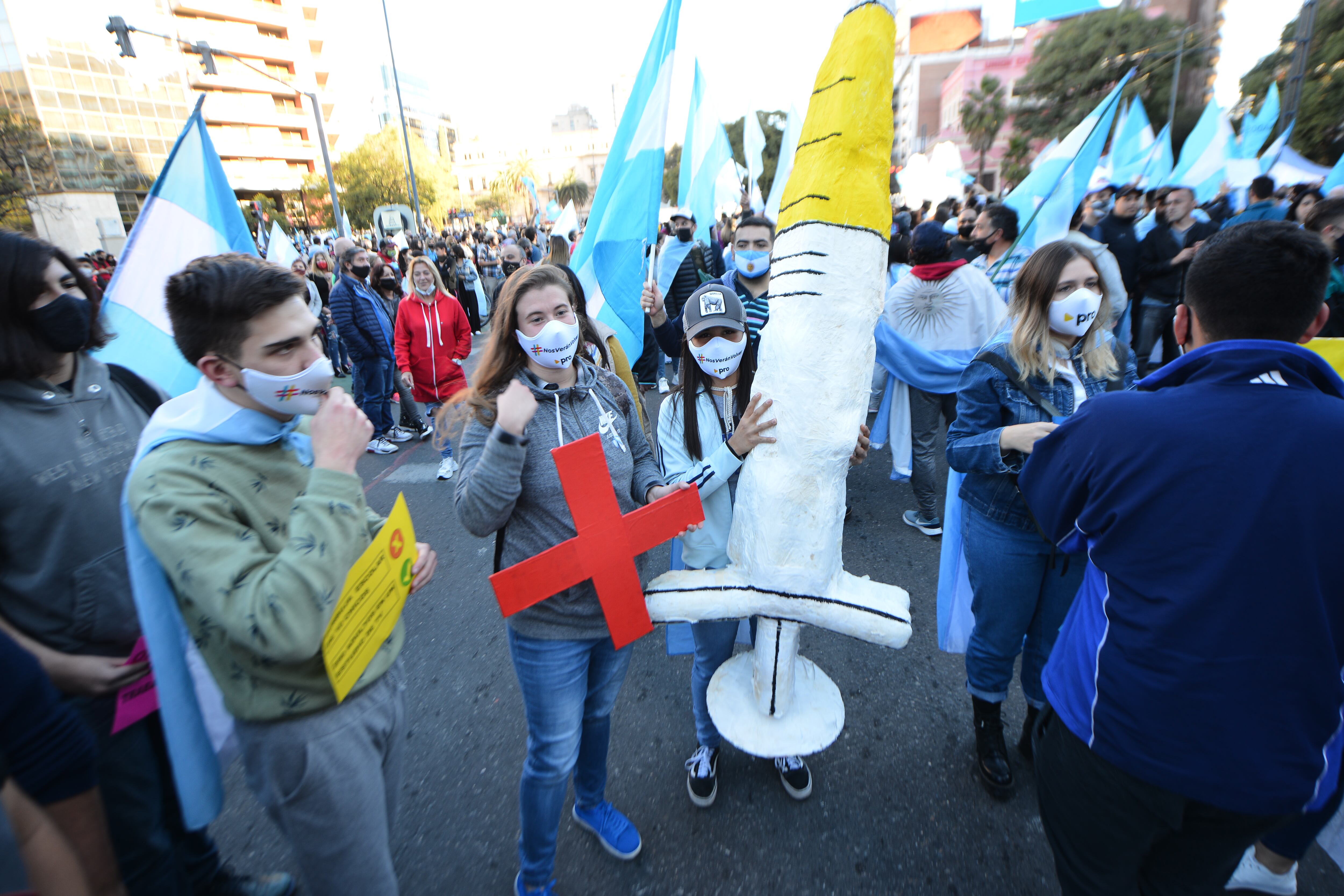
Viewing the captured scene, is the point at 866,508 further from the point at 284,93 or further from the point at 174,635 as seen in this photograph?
the point at 284,93

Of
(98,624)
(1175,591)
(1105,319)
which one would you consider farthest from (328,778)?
(1105,319)

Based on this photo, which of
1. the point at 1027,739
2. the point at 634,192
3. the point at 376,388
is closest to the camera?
the point at 1027,739

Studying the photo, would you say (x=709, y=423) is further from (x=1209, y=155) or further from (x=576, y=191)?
(x=576, y=191)

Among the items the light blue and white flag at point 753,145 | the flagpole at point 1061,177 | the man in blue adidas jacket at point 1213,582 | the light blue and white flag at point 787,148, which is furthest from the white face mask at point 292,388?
the light blue and white flag at point 753,145

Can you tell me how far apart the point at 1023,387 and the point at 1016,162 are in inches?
1501

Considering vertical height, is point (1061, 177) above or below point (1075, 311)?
above

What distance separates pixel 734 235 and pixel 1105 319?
86.6 inches

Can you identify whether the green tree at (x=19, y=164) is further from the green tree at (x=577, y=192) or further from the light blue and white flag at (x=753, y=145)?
the green tree at (x=577, y=192)

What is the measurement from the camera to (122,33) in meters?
9.45

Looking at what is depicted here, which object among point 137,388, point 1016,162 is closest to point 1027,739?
point 137,388

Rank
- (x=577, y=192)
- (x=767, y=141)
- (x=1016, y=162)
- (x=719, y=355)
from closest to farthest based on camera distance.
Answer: (x=719, y=355) → (x=767, y=141) → (x=1016, y=162) → (x=577, y=192)

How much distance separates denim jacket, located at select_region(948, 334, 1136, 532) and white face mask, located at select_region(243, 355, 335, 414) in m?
1.79

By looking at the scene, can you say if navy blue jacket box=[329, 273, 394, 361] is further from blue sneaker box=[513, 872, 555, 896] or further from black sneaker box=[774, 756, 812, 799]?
black sneaker box=[774, 756, 812, 799]

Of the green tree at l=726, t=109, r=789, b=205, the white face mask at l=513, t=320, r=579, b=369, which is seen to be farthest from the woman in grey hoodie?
the green tree at l=726, t=109, r=789, b=205
